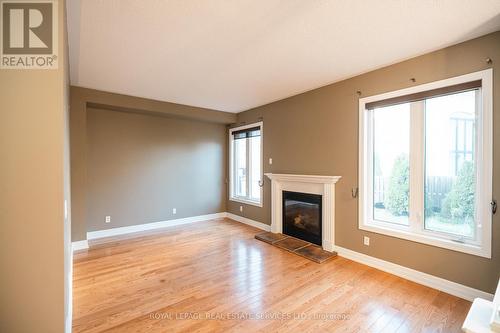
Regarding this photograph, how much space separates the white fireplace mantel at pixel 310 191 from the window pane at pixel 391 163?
0.60 m

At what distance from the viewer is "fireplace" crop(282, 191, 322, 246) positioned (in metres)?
3.98

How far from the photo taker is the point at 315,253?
361 centimetres

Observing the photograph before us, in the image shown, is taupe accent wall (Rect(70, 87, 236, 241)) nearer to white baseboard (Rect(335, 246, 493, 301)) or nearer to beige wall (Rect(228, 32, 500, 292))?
beige wall (Rect(228, 32, 500, 292))

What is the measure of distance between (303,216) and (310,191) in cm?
51

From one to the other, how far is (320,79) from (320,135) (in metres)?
0.89

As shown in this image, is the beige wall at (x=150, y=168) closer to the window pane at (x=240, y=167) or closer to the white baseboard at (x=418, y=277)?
the window pane at (x=240, y=167)

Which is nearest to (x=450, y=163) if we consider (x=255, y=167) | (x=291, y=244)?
(x=291, y=244)

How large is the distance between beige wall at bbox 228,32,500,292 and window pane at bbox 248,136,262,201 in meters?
0.33

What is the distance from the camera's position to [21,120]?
116 centimetres

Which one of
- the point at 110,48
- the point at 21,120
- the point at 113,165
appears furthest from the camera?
the point at 113,165

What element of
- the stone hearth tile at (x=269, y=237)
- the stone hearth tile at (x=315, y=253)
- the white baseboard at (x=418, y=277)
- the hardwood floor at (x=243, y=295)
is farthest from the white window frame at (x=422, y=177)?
the stone hearth tile at (x=269, y=237)

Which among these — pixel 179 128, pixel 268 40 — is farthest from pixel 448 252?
pixel 179 128

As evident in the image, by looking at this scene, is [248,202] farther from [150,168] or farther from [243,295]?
[243,295]

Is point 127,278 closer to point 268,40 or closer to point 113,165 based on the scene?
point 113,165
